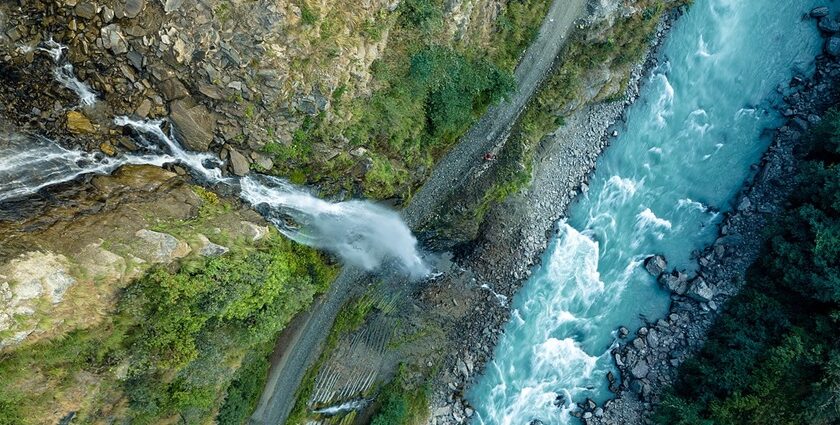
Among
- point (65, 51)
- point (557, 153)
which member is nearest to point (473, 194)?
point (557, 153)

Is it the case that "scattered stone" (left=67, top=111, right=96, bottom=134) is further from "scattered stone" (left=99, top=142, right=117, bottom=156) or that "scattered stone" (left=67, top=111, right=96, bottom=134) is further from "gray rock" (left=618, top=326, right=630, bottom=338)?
"gray rock" (left=618, top=326, right=630, bottom=338)

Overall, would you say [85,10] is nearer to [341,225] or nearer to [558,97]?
[341,225]

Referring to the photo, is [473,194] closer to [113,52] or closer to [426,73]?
[426,73]

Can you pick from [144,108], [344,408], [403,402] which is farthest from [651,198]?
[144,108]

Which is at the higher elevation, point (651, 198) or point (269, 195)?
point (651, 198)

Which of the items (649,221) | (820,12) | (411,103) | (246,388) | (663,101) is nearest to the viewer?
(246,388)

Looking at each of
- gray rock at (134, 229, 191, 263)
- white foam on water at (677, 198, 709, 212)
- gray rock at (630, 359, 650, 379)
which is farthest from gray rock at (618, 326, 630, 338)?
gray rock at (134, 229, 191, 263)
